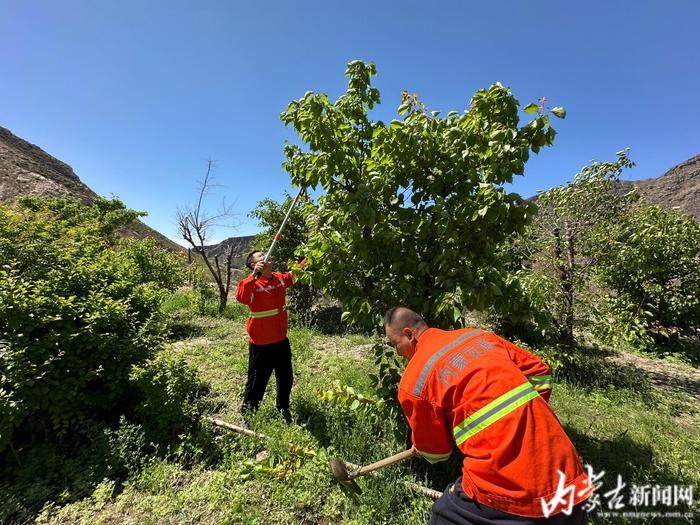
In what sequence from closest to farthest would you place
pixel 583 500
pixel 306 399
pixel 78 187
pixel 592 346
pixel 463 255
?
pixel 583 500
pixel 463 255
pixel 306 399
pixel 592 346
pixel 78 187

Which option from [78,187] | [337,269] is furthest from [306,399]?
[78,187]

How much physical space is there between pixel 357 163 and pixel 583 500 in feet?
9.17

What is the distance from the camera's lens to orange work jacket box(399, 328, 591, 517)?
4.78ft

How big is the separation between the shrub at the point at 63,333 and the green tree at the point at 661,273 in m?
8.68

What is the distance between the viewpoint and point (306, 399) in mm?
4637

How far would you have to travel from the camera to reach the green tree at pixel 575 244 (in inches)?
226

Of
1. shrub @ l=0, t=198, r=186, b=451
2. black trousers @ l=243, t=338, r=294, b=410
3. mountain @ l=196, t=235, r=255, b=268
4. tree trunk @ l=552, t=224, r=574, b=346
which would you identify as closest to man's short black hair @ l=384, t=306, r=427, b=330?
black trousers @ l=243, t=338, r=294, b=410

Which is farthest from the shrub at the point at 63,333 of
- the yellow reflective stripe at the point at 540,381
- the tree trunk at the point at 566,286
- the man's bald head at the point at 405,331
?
the tree trunk at the point at 566,286

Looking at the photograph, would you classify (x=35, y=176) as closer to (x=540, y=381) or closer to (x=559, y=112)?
(x=559, y=112)

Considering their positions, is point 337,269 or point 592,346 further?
point 592,346

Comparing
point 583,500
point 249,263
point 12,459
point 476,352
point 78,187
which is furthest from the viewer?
point 78,187

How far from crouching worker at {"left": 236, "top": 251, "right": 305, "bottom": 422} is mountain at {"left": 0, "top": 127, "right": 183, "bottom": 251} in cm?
2945

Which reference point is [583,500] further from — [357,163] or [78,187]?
[78,187]

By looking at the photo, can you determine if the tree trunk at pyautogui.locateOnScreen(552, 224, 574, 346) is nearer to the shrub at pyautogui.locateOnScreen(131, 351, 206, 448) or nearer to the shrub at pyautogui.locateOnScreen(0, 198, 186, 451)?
the shrub at pyautogui.locateOnScreen(131, 351, 206, 448)
